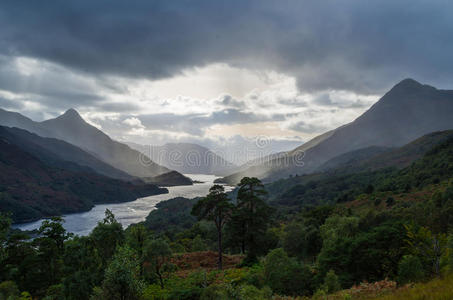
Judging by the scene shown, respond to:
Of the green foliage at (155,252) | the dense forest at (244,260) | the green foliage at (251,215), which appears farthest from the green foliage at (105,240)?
the green foliage at (251,215)

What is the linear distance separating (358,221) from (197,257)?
25.4 meters

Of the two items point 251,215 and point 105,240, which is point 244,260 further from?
point 105,240

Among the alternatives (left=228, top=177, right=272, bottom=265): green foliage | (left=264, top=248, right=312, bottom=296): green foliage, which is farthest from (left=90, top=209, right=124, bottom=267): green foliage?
(left=228, top=177, right=272, bottom=265): green foliage

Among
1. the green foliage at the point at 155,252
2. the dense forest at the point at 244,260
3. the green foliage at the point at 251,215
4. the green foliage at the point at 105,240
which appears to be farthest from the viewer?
the green foliage at the point at 251,215

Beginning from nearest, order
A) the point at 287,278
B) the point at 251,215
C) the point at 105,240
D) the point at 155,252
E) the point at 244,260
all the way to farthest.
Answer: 1. the point at 287,278
2. the point at 105,240
3. the point at 155,252
4. the point at 244,260
5. the point at 251,215

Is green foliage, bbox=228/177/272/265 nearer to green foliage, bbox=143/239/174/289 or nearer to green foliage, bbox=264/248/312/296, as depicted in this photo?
green foliage, bbox=143/239/174/289

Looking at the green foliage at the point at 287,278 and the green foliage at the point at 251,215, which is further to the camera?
the green foliage at the point at 251,215

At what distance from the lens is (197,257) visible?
44.2 meters

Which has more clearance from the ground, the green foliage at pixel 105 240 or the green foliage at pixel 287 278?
the green foliage at pixel 105 240

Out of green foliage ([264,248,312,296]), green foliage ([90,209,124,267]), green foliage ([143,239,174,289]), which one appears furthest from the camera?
green foliage ([143,239,174,289])

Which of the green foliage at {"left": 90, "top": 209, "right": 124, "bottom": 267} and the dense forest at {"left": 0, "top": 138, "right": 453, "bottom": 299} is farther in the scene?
the green foliage at {"left": 90, "top": 209, "right": 124, "bottom": 267}

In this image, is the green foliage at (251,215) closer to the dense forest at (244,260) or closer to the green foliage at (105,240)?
the dense forest at (244,260)

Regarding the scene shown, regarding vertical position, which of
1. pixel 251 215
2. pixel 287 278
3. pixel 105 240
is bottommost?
pixel 287 278

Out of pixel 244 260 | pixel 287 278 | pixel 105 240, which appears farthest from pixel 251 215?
pixel 105 240
